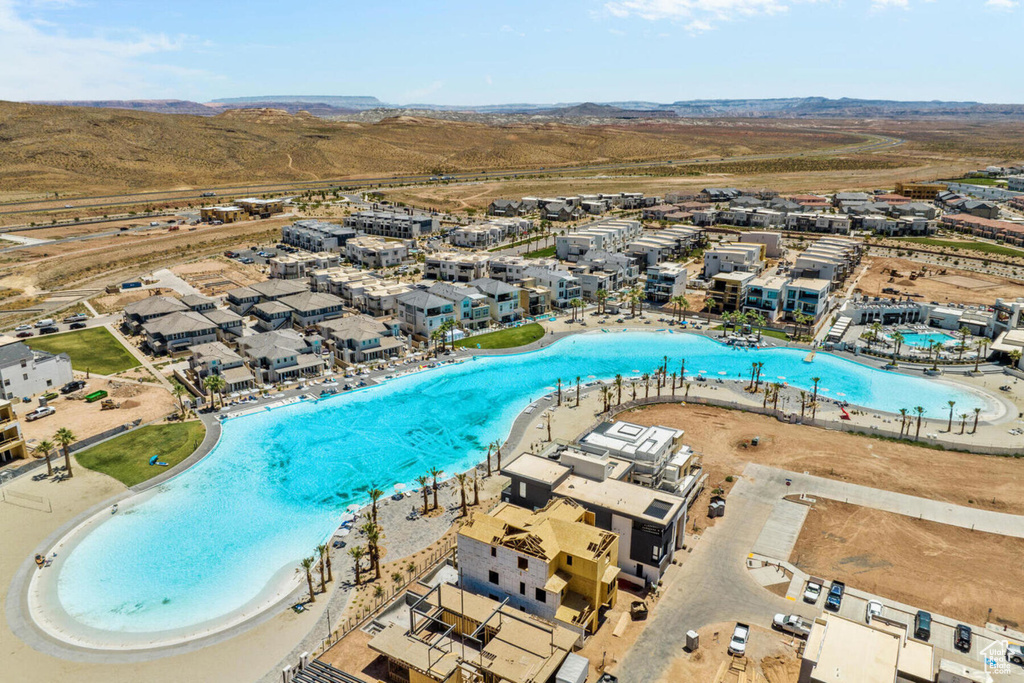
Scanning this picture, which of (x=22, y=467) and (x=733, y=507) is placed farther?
(x=22, y=467)

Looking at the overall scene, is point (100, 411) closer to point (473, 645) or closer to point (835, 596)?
point (473, 645)

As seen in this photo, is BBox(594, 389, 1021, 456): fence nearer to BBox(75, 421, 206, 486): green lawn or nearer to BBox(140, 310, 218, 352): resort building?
BBox(75, 421, 206, 486): green lawn

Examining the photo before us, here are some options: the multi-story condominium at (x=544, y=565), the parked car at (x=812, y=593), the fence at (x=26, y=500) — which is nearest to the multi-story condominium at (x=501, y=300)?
the multi-story condominium at (x=544, y=565)

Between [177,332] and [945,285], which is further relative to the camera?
[945,285]

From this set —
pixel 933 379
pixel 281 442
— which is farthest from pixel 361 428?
pixel 933 379

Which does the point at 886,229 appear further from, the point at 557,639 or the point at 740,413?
the point at 557,639

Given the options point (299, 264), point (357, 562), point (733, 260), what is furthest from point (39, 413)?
point (733, 260)

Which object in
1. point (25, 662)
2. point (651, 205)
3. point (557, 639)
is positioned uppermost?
point (651, 205)

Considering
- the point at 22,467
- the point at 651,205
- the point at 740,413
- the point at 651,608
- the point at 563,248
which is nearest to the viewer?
the point at 651,608
